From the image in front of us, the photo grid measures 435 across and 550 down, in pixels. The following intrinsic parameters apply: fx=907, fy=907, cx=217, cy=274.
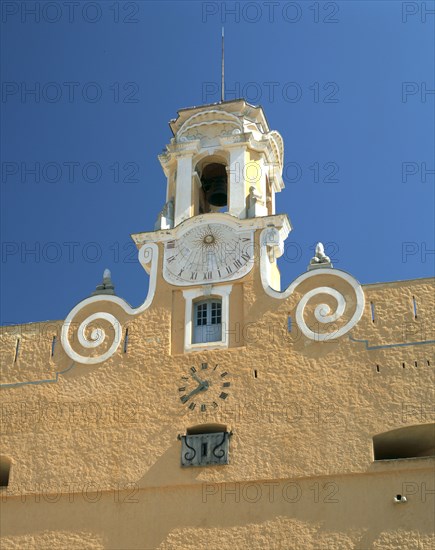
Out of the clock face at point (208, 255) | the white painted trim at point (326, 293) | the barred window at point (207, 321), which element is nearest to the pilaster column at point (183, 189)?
the clock face at point (208, 255)

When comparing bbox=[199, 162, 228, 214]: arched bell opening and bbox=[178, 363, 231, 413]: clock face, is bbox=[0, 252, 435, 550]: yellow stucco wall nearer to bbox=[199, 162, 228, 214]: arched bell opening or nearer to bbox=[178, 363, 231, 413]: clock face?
bbox=[178, 363, 231, 413]: clock face

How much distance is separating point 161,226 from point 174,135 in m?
3.31

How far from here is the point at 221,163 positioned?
22578 mm

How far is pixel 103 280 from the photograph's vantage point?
20.8 m

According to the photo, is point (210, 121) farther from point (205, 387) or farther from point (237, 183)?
point (205, 387)

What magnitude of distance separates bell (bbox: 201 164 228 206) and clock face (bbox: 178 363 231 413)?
221 inches

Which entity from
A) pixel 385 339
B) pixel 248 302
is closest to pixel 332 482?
pixel 385 339

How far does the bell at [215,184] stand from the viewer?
22812 millimetres

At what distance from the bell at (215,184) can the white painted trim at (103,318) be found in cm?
290

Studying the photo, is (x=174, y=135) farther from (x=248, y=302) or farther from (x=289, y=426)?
(x=289, y=426)

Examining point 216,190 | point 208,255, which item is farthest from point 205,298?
point 216,190

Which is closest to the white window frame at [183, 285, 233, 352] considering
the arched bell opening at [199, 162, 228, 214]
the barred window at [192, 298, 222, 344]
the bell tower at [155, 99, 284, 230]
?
the barred window at [192, 298, 222, 344]

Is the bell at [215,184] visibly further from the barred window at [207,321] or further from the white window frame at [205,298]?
the barred window at [207,321]

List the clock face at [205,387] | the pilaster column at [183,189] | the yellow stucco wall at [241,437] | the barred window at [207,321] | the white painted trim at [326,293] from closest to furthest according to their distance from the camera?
the yellow stucco wall at [241,437], the clock face at [205,387], the white painted trim at [326,293], the barred window at [207,321], the pilaster column at [183,189]
